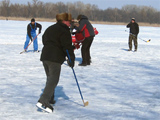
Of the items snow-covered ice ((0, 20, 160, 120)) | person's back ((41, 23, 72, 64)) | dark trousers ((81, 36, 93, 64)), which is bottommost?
snow-covered ice ((0, 20, 160, 120))

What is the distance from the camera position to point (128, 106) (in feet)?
15.4

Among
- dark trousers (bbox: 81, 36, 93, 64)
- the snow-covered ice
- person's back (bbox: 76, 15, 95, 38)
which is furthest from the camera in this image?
dark trousers (bbox: 81, 36, 93, 64)

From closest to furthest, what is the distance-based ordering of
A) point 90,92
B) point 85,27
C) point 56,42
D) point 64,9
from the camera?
point 56,42, point 90,92, point 85,27, point 64,9

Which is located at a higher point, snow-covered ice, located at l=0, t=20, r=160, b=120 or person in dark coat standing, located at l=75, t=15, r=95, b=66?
person in dark coat standing, located at l=75, t=15, r=95, b=66

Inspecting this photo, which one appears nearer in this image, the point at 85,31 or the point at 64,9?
the point at 85,31

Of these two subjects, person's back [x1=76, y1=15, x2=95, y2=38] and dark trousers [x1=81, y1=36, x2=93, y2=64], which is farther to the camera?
dark trousers [x1=81, y1=36, x2=93, y2=64]

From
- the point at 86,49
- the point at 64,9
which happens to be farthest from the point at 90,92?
the point at 64,9

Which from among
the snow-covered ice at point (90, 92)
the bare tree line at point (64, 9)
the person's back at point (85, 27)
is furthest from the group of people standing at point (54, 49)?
the bare tree line at point (64, 9)

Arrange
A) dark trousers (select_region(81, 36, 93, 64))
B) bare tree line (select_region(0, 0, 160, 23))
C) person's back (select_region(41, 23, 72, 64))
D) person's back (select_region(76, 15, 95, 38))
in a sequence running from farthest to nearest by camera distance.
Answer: bare tree line (select_region(0, 0, 160, 23)) < dark trousers (select_region(81, 36, 93, 64)) < person's back (select_region(76, 15, 95, 38)) < person's back (select_region(41, 23, 72, 64))

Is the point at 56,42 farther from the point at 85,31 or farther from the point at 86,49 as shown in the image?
the point at 86,49

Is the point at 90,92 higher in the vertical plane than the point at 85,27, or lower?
lower

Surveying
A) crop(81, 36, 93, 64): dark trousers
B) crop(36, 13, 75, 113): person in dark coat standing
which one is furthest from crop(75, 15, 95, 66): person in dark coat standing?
crop(36, 13, 75, 113): person in dark coat standing

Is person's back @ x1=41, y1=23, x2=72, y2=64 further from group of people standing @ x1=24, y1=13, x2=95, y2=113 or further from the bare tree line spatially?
the bare tree line

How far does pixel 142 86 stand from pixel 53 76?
288 centimetres
